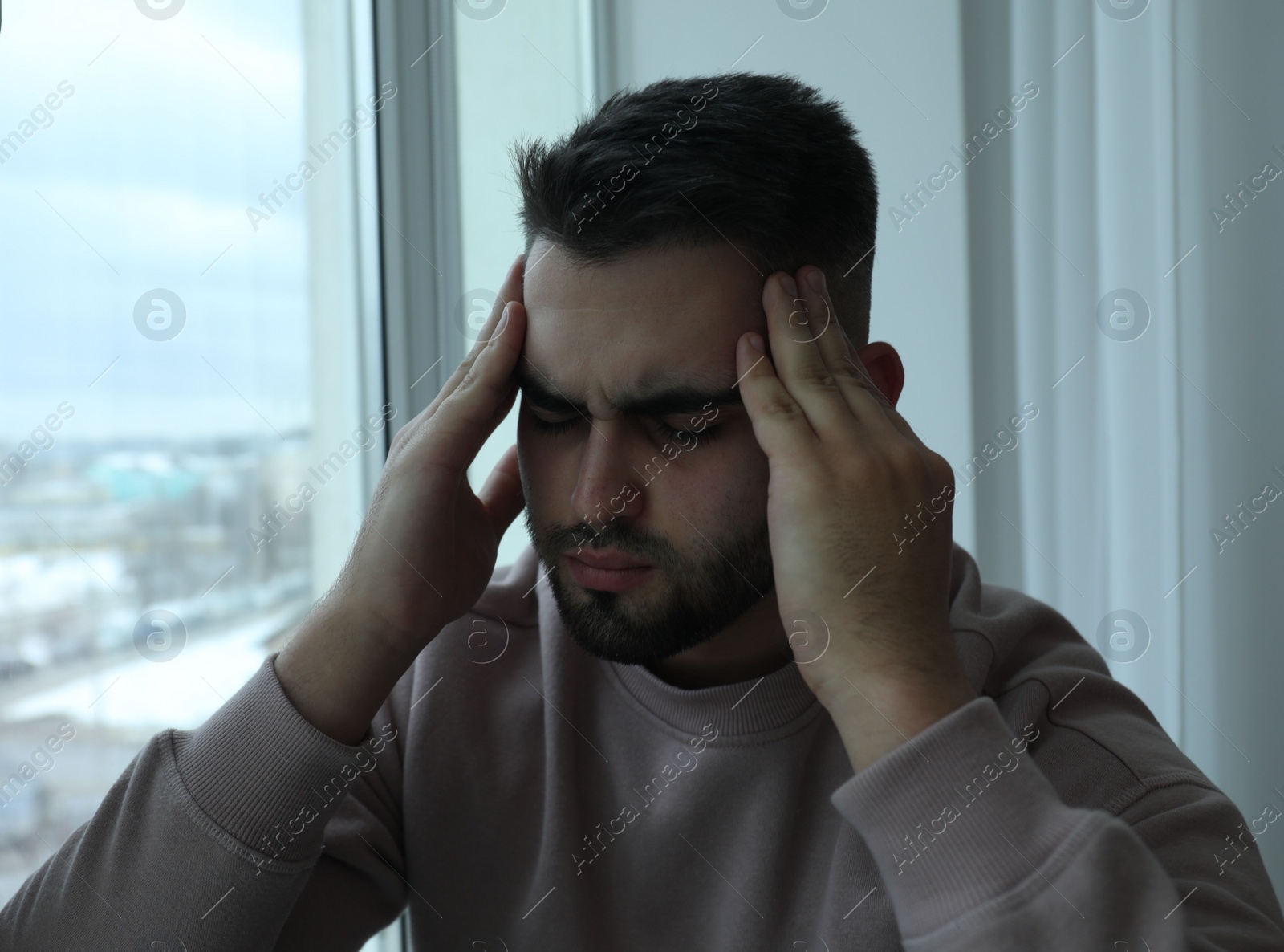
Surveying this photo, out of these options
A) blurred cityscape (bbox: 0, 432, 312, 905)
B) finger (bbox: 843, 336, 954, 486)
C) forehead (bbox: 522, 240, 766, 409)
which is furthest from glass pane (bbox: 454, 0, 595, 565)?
finger (bbox: 843, 336, 954, 486)

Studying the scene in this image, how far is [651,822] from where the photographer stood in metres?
1.11

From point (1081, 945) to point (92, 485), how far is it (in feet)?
3.49

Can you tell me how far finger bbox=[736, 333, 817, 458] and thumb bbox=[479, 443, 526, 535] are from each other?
35 cm

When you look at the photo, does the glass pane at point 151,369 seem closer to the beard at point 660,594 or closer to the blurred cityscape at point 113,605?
the blurred cityscape at point 113,605

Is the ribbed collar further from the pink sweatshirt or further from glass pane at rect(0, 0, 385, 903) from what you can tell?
glass pane at rect(0, 0, 385, 903)

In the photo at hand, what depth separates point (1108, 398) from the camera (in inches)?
72.6

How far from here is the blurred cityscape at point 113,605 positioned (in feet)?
3.34

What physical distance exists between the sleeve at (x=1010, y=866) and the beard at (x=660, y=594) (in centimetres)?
26

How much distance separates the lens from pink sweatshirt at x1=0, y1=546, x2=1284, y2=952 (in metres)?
0.79

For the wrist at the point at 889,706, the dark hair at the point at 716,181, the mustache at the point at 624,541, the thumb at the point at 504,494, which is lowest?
the wrist at the point at 889,706

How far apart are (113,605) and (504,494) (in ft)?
1.53

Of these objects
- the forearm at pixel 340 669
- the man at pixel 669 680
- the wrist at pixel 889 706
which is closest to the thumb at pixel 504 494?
the man at pixel 669 680

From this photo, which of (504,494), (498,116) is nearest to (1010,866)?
(504,494)

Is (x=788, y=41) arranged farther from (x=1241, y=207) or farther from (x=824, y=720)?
(x=824, y=720)
